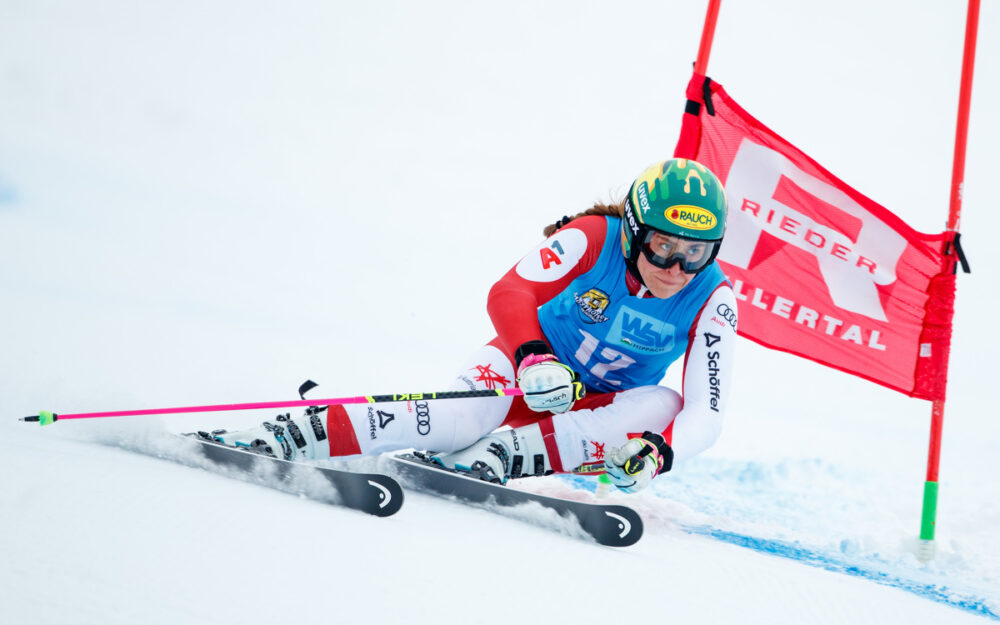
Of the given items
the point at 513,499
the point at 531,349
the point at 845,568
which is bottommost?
the point at 845,568

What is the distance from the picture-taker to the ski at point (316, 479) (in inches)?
84.4

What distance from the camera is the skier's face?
272 cm

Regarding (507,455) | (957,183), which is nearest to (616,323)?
(507,455)

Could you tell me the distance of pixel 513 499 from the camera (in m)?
2.60

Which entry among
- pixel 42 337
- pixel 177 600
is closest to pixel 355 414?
pixel 177 600

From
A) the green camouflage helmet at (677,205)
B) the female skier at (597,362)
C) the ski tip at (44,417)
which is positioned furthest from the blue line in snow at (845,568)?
the ski tip at (44,417)

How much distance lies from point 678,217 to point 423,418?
116cm

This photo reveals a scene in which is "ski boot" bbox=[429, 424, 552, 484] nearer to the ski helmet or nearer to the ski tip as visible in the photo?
the ski helmet

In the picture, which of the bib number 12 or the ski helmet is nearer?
the ski helmet

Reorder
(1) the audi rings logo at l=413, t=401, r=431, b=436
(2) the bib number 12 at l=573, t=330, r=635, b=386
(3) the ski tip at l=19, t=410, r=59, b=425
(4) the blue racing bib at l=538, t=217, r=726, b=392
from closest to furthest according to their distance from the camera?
(3) the ski tip at l=19, t=410, r=59, b=425
(1) the audi rings logo at l=413, t=401, r=431, b=436
(4) the blue racing bib at l=538, t=217, r=726, b=392
(2) the bib number 12 at l=573, t=330, r=635, b=386

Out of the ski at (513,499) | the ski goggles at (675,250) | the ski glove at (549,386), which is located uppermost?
the ski goggles at (675,250)

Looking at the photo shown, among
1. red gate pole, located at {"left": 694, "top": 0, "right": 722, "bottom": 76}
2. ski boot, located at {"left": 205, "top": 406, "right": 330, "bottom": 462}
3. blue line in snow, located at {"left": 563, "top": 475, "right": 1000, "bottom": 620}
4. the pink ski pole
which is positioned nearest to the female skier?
ski boot, located at {"left": 205, "top": 406, "right": 330, "bottom": 462}

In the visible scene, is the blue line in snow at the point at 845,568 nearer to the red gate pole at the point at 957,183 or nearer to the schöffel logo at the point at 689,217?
the red gate pole at the point at 957,183

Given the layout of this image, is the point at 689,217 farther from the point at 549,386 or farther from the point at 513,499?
the point at 513,499
